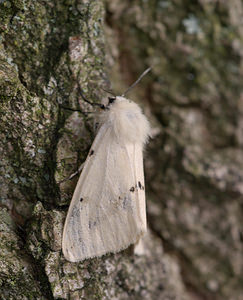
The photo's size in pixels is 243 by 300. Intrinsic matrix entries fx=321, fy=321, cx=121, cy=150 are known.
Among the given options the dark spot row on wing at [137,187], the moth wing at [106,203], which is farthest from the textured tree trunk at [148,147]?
the dark spot row on wing at [137,187]

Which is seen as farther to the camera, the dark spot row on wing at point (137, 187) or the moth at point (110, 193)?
the dark spot row on wing at point (137, 187)

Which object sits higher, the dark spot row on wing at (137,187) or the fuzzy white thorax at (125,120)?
the fuzzy white thorax at (125,120)

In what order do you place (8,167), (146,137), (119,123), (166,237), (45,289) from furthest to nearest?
(166,237) → (146,137) → (119,123) → (8,167) → (45,289)

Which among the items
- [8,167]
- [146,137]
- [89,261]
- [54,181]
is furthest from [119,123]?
[89,261]

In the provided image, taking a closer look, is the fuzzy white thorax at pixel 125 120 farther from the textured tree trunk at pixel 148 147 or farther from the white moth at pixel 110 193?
the textured tree trunk at pixel 148 147

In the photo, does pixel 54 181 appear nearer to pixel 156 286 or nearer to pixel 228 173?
pixel 156 286
